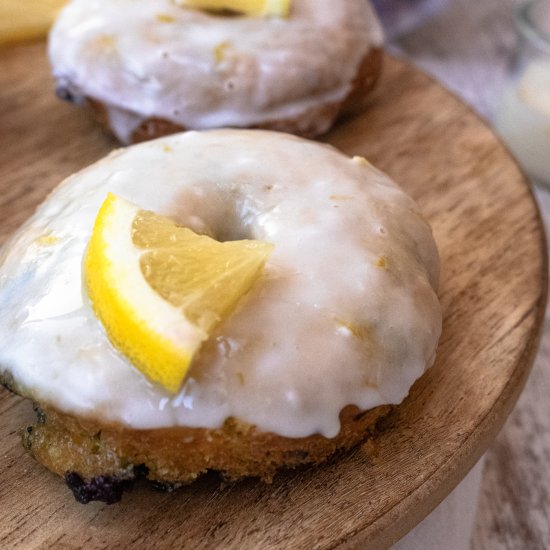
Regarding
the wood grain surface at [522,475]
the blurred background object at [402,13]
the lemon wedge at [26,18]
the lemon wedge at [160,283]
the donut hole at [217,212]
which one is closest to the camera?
the lemon wedge at [160,283]

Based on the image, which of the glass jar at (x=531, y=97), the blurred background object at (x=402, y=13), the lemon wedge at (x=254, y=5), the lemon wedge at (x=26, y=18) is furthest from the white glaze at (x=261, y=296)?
the blurred background object at (x=402, y=13)

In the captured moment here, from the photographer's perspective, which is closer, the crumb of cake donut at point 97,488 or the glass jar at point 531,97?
the crumb of cake donut at point 97,488

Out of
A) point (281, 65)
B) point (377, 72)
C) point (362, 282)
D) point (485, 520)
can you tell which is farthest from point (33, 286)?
point (377, 72)

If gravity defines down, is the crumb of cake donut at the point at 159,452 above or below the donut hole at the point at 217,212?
below

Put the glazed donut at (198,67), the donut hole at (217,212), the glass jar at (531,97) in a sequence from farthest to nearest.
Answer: the glass jar at (531,97)
the glazed donut at (198,67)
the donut hole at (217,212)

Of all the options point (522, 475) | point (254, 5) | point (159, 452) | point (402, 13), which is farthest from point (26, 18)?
point (522, 475)

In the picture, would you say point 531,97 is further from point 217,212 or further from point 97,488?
point 97,488

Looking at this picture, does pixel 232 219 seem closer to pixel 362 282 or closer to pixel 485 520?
pixel 362 282

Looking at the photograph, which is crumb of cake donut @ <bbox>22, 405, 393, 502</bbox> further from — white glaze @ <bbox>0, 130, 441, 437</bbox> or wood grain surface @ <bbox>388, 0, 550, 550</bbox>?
wood grain surface @ <bbox>388, 0, 550, 550</bbox>

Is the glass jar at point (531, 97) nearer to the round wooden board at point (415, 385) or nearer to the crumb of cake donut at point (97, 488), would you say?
the round wooden board at point (415, 385)
